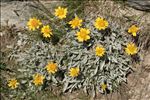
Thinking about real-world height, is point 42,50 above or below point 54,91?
above

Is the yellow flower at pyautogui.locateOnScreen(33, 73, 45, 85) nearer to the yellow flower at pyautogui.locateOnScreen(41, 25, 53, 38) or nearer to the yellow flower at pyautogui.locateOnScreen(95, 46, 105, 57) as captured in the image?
the yellow flower at pyautogui.locateOnScreen(41, 25, 53, 38)

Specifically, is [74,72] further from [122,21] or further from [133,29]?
[122,21]

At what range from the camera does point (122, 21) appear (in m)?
5.06

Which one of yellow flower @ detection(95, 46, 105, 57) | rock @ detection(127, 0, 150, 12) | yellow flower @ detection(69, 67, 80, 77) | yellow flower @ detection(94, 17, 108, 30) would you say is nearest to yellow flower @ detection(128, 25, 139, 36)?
yellow flower @ detection(94, 17, 108, 30)

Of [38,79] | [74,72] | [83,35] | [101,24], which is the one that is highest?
[101,24]

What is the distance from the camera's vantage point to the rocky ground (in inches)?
184

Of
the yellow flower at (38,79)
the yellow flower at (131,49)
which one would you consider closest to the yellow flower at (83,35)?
the yellow flower at (131,49)

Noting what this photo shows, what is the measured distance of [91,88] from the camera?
186 inches

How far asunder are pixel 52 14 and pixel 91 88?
1289 mm

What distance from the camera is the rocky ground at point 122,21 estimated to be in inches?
184

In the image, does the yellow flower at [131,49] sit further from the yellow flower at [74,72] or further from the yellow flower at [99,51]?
the yellow flower at [74,72]

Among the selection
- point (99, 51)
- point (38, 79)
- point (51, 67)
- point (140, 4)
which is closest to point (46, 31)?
point (51, 67)

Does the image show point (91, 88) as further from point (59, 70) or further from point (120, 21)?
point (120, 21)

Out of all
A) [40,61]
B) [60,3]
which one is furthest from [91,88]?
[60,3]
